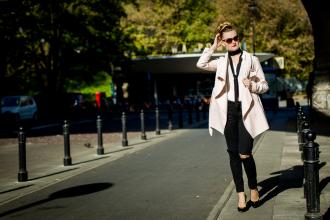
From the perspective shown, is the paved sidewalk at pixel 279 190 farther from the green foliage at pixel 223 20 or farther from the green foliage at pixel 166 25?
the green foliage at pixel 166 25

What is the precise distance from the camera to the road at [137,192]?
19.9 feet

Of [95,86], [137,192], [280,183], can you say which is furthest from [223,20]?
[137,192]

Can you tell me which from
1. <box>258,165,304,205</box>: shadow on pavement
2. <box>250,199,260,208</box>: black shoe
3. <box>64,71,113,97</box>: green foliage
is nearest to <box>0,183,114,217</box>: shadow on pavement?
<box>258,165,304,205</box>: shadow on pavement

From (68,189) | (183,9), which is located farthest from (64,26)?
(68,189)

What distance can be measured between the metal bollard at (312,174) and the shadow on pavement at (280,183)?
4.21 feet

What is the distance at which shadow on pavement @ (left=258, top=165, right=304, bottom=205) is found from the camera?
6518mm

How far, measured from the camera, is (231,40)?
5.38 metres

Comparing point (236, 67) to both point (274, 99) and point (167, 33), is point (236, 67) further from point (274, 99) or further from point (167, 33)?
point (167, 33)

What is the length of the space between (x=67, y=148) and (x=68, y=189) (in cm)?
274

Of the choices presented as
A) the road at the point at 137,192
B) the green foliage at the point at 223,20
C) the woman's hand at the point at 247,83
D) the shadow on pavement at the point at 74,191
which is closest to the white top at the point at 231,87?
the woman's hand at the point at 247,83

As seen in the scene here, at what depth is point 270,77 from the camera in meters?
36.4

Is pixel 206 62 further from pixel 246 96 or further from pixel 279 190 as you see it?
pixel 279 190

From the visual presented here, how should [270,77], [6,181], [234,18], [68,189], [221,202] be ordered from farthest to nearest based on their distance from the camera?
[234,18], [270,77], [6,181], [68,189], [221,202]

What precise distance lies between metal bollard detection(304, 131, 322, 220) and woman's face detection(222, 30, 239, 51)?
1337 mm
